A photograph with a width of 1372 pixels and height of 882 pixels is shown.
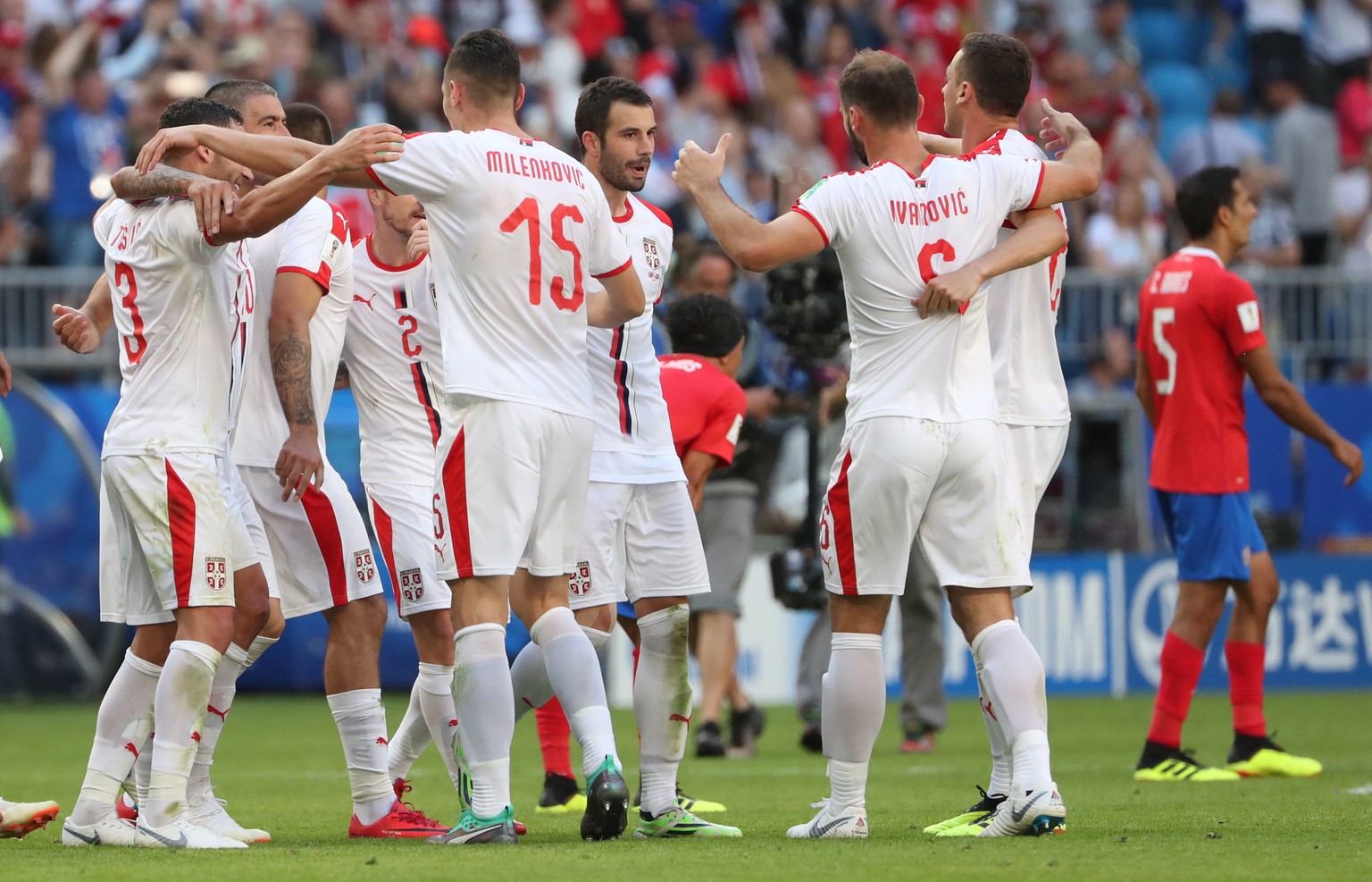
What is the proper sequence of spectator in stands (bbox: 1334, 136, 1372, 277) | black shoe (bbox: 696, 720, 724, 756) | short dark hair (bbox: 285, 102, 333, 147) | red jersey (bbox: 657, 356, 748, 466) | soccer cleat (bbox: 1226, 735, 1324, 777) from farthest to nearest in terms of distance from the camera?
spectator in stands (bbox: 1334, 136, 1372, 277) < black shoe (bbox: 696, 720, 724, 756) < soccer cleat (bbox: 1226, 735, 1324, 777) < red jersey (bbox: 657, 356, 748, 466) < short dark hair (bbox: 285, 102, 333, 147)

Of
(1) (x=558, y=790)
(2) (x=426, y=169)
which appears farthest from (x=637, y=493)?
(2) (x=426, y=169)

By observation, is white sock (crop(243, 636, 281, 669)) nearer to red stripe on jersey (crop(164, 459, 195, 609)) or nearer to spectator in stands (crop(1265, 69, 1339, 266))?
red stripe on jersey (crop(164, 459, 195, 609))

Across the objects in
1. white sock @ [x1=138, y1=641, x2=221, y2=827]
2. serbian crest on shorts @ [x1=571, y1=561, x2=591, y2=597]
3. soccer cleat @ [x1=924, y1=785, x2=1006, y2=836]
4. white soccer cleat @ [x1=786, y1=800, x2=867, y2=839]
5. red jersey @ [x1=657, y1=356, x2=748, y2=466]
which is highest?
red jersey @ [x1=657, y1=356, x2=748, y2=466]

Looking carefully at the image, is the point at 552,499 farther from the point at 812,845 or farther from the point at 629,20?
the point at 629,20

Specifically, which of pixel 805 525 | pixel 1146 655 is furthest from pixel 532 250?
pixel 1146 655

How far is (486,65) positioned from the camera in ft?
21.6

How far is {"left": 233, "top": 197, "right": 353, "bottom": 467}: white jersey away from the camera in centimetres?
732

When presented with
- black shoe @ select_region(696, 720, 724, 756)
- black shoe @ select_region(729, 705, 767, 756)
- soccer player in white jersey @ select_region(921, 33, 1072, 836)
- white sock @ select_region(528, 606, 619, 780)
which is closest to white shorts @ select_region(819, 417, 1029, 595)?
soccer player in white jersey @ select_region(921, 33, 1072, 836)

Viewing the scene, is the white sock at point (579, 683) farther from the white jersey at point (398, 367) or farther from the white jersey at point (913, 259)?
the white jersey at point (398, 367)

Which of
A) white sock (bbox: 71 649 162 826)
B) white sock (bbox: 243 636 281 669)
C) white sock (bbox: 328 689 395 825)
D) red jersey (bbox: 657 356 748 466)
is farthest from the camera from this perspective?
red jersey (bbox: 657 356 748 466)

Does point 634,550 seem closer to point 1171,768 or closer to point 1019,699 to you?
point 1019,699

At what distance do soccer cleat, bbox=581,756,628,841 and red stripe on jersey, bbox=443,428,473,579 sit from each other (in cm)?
79

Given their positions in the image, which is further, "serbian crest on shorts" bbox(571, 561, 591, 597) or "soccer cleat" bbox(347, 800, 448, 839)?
"serbian crest on shorts" bbox(571, 561, 591, 597)

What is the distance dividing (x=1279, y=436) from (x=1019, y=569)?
399 inches
